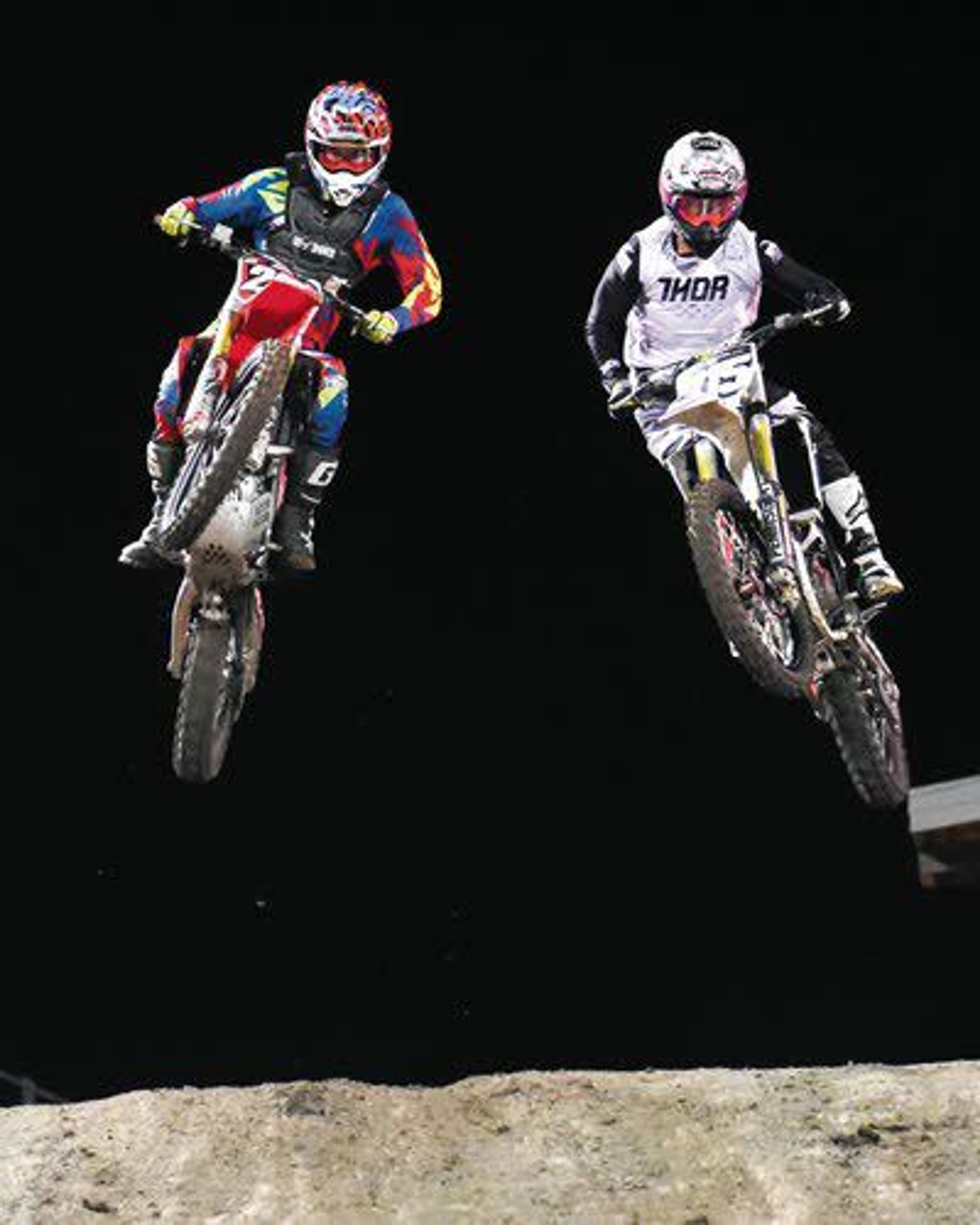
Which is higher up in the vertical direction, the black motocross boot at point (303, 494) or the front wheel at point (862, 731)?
the black motocross boot at point (303, 494)

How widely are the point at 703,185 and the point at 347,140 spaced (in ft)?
6.03

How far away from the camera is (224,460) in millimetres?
10484

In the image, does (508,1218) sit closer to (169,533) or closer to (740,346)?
(169,533)

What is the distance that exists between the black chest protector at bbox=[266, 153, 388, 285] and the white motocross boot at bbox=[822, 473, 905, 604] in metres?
2.79

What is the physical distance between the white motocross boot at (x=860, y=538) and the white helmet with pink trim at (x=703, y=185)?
1491mm

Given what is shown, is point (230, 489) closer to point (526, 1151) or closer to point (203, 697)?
point (203, 697)

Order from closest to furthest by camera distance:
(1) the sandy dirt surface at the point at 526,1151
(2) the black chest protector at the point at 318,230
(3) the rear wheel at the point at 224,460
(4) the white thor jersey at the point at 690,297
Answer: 1. (3) the rear wheel at the point at 224,460
2. (1) the sandy dirt surface at the point at 526,1151
3. (2) the black chest protector at the point at 318,230
4. (4) the white thor jersey at the point at 690,297

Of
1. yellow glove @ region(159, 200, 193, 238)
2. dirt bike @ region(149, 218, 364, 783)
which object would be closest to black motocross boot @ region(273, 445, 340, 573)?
dirt bike @ region(149, 218, 364, 783)

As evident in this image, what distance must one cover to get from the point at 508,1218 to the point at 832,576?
12.1ft

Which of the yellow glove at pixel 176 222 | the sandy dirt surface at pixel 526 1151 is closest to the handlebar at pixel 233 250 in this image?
the yellow glove at pixel 176 222

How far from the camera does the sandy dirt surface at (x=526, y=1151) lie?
35.2ft

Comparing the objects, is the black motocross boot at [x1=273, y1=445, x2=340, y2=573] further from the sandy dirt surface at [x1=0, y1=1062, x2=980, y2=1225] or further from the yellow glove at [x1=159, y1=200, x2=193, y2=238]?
the sandy dirt surface at [x1=0, y1=1062, x2=980, y2=1225]

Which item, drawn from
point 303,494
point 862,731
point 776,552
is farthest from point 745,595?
point 303,494

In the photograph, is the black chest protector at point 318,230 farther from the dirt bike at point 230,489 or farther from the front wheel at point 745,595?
the front wheel at point 745,595
